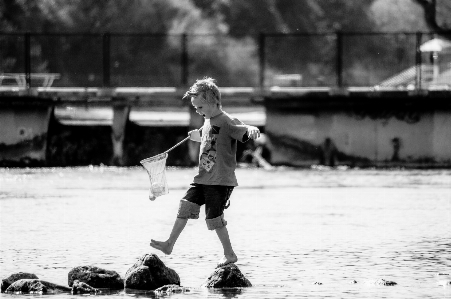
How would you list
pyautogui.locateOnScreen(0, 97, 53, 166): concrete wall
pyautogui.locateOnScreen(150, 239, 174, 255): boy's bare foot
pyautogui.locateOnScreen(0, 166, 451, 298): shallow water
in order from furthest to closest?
pyautogui.locateOnScreen(0, 97, 53, 166): concrete wall → pyautogui.locateOnScreen(150, 239, 174, 255): boy's bare foot → pyautogui.locateOnScreen(0, 166, 451, 298): shallow water

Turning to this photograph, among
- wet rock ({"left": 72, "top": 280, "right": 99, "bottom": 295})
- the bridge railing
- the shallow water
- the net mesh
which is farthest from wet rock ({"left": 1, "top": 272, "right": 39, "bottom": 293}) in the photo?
the bridge railing

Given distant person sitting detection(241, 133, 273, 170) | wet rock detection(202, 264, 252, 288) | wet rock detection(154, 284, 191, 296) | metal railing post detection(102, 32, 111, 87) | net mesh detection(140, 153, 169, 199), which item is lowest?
wet rock detection(154, 284, 191, 296)

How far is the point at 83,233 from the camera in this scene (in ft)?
41.5

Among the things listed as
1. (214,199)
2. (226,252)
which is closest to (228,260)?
(226,252)

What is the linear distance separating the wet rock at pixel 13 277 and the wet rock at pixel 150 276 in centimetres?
71

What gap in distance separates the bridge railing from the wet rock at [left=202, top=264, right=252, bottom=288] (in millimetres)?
30421

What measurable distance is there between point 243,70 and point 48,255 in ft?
262

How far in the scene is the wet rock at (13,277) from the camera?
8945mm

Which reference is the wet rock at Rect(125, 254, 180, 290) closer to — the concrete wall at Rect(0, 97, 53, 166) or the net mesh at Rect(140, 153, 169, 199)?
the net mesh at Rect(140, 153, 169, 199)

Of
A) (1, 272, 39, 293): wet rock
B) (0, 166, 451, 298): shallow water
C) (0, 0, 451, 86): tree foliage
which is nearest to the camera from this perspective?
(1, 272, 39, 293): wet rock

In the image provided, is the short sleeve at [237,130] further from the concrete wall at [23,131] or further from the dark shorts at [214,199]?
the concrete wall at [23,131]

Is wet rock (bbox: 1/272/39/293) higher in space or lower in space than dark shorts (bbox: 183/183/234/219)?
lower

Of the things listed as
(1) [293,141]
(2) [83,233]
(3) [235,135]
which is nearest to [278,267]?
(3) [235,135]

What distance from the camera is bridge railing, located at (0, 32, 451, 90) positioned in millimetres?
54525
